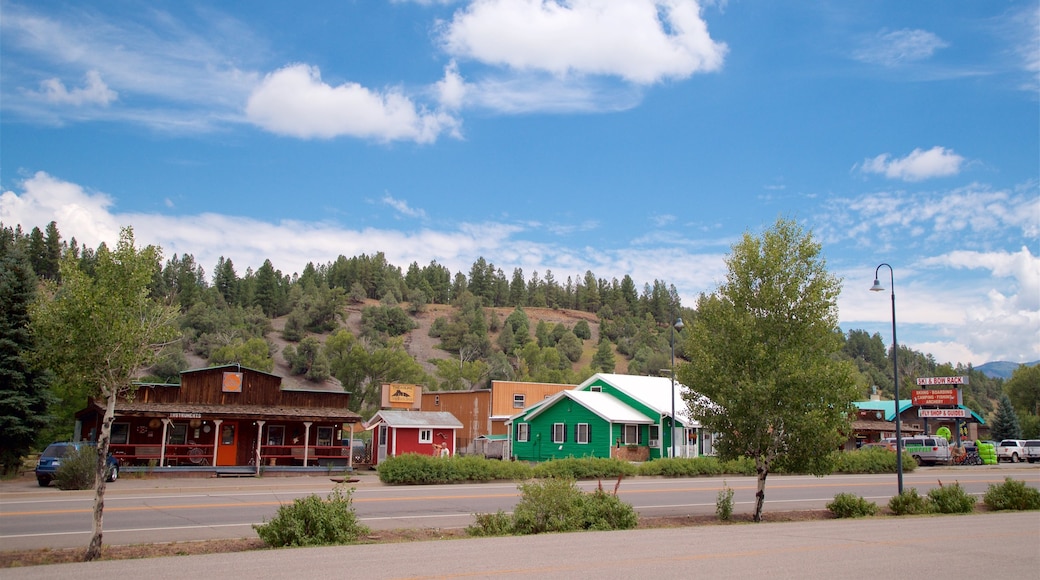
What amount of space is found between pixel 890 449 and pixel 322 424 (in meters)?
34.8

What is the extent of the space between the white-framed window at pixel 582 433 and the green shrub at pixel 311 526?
33.4 metres

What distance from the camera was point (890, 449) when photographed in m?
47.6

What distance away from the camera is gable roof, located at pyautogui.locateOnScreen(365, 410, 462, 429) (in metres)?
42.9

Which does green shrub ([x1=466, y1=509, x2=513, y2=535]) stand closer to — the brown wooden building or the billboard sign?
the brown wooden building

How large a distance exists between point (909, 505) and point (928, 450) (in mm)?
34237

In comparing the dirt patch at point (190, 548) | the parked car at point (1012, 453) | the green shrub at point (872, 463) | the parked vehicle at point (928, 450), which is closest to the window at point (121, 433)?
the dirt patch at point (190, 548)

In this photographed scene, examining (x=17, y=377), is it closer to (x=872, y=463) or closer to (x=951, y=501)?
(x=951, y=501)

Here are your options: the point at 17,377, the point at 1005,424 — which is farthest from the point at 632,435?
the point at 1005,424

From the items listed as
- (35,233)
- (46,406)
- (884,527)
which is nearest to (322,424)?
(46,406)

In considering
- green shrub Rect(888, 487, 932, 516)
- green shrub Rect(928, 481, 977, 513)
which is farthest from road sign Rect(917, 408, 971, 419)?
green shrub Rect(888, 487, 932, 516)

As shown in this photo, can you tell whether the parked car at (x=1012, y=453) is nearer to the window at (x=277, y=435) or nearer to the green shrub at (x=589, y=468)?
the green shrub at (x=589, y=468)

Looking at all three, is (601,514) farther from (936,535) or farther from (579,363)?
(579,363)

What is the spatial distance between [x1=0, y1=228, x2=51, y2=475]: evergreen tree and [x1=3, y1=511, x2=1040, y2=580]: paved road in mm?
23705

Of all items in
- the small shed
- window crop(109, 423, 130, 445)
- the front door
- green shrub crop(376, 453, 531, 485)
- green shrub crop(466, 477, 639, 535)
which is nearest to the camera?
green shrub crop(466, 477, 639, 535)
